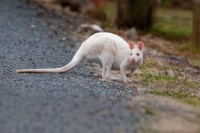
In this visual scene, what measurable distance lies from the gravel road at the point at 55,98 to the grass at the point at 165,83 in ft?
2.40

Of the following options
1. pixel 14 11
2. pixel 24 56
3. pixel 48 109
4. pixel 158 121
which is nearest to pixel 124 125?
pixel 158 121

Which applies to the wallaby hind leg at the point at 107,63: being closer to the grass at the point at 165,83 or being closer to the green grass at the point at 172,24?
the grass at the point at 165,83

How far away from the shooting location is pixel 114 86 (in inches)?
→ 410

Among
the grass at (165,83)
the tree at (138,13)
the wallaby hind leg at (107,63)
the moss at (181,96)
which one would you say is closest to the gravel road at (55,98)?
the wallaby hind leg at (107,63)

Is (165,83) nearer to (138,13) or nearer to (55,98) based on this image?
(55,98)

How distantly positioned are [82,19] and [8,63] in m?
9.72

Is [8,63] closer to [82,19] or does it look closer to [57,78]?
[57,78]

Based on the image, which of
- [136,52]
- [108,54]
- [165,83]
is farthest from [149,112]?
[165,83]

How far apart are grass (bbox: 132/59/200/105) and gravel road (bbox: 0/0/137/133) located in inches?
28.8

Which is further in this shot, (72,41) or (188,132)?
(72,41)

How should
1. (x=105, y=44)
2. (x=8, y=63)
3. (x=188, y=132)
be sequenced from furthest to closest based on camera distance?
1. (x=8, y=63)
2. (x=105, y=44)
3. (x=188, y=132)

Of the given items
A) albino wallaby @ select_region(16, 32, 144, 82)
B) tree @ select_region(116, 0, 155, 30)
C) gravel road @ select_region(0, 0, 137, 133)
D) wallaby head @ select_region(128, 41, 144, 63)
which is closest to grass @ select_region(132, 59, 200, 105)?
albino wallaby @ select_region(16, 32, 144, 82)

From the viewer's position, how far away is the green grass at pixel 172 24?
22.6m

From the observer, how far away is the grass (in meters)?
10.4
